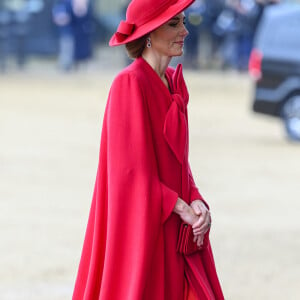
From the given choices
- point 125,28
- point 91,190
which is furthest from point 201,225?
point 91,190

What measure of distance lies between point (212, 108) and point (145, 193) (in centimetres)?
1688

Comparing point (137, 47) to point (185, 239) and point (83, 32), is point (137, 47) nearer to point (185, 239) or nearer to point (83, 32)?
point (185, 239)

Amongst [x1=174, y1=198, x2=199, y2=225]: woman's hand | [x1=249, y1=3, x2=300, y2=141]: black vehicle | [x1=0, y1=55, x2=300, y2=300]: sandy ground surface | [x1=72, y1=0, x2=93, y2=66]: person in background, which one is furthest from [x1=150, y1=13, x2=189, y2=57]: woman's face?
[x1=72, y1=0, x2=93, y2=66]: person in background

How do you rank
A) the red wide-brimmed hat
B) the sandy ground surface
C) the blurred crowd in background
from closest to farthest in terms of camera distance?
the red wide-brimmed hat
the sandy ground surface
the blurred crowd in background

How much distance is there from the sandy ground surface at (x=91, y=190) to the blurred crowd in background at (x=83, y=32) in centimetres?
556

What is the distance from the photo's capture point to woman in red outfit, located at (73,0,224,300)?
4484mm

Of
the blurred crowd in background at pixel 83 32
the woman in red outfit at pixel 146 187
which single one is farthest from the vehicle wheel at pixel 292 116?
the woman in red outfit at pixel 146 187

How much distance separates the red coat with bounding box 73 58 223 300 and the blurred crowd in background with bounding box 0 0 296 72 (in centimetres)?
2181

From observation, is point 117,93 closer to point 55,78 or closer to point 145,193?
point 145,193

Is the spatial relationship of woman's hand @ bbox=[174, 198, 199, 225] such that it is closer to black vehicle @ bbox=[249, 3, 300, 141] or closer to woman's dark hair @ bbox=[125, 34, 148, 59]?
woman's dark hair @ bbox=[125, 34, 148, 59]

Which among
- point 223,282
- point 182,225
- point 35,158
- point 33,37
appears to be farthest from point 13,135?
point 33,37

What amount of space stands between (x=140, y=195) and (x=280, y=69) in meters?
11.9

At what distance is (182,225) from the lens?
4633mm

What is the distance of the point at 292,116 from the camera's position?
16203 millimetres
